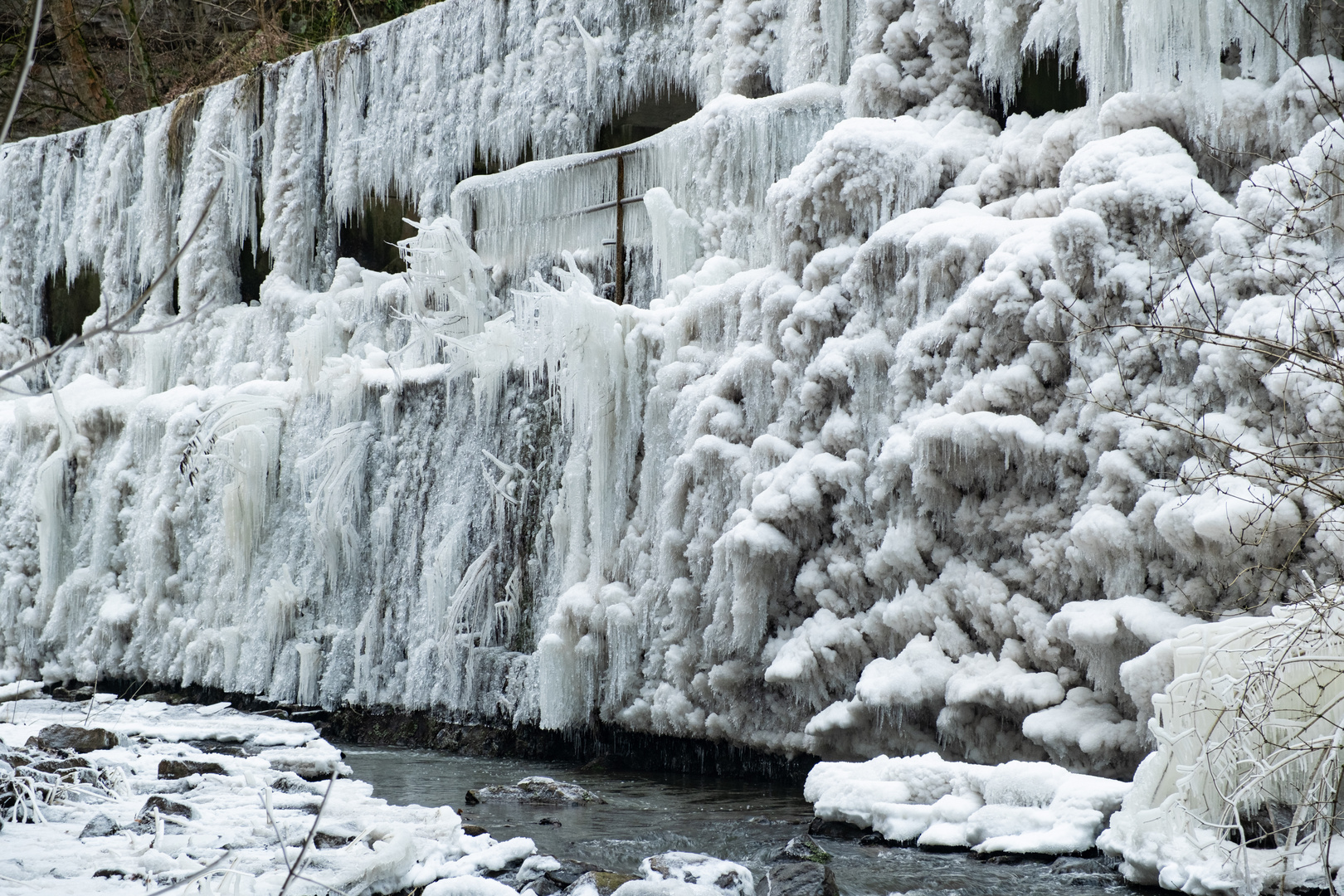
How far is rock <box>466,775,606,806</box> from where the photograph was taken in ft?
24.5

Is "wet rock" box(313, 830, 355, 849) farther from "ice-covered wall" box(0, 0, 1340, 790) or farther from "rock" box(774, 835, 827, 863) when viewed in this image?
"ice-covered wall" box(0, 0, 1340, 790)

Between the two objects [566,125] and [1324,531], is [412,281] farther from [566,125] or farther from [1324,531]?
[1324,531]

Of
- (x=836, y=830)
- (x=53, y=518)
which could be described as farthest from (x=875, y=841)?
(x=53, y=518)

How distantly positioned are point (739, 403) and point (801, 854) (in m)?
3.35

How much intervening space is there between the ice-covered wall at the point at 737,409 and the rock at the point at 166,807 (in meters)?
3.21

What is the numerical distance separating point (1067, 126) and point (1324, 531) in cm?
288

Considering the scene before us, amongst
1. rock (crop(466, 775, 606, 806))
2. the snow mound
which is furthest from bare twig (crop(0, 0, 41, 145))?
rock (crop(466, 775, 606, 806))

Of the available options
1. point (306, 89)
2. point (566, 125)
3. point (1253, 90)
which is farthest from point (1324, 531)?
point (306, 89)

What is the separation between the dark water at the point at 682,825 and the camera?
5.26 metres

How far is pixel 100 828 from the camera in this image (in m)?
5.65

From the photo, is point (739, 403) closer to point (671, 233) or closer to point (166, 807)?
point (671, 233)

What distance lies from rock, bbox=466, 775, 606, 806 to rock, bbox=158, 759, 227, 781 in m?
1.40

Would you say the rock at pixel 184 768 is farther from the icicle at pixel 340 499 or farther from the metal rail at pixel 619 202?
the metal rail at pixel 619 202

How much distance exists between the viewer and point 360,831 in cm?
606
